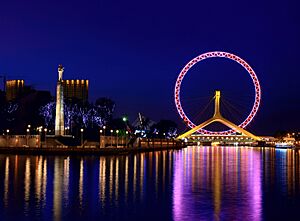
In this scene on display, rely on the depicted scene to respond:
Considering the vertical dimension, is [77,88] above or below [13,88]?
below

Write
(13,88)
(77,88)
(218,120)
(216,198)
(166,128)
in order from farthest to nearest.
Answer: (166,128)
(13,88)
(77,88)
(218,120)
(216,198)

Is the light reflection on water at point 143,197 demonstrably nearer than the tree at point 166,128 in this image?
Yes

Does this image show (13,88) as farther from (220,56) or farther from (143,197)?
(143,197)

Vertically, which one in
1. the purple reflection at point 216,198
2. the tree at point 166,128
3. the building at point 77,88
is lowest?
the purple reflection at point 216,198

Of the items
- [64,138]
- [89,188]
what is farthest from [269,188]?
[64,138]

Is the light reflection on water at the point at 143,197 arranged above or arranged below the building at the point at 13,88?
below

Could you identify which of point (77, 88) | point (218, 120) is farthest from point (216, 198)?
point (77, 88)

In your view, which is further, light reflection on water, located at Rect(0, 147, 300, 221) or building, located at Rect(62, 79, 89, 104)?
building, located at Rect(62, 79, 89, 104)

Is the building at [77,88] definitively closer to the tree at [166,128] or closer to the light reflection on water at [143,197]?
the tree at [166,128]

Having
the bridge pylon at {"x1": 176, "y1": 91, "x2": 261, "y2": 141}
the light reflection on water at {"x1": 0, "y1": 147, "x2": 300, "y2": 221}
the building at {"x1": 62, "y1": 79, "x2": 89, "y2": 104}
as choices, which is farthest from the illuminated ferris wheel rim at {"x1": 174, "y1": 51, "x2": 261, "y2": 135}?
the light reflection on water at {"x1": 0, "y1": 147, "x2": 300, "y2": 221}

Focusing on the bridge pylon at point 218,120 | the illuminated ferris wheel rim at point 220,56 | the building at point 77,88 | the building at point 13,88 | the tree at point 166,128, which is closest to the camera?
the illuminated ferris wheel rim at point 220,56

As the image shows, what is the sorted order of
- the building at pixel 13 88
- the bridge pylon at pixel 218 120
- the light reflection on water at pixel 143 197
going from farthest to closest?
the building at pixel 13 88
the bridge pylon at pixel 218 120
the light reflection on water at pixel 143 197

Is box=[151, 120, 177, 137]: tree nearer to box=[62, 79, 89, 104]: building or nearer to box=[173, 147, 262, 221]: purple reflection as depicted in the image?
box=[62, 79, 89, 104]: building

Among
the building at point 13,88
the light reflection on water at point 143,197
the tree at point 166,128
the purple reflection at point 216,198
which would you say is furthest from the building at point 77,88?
the purple reflection at point 216,198
